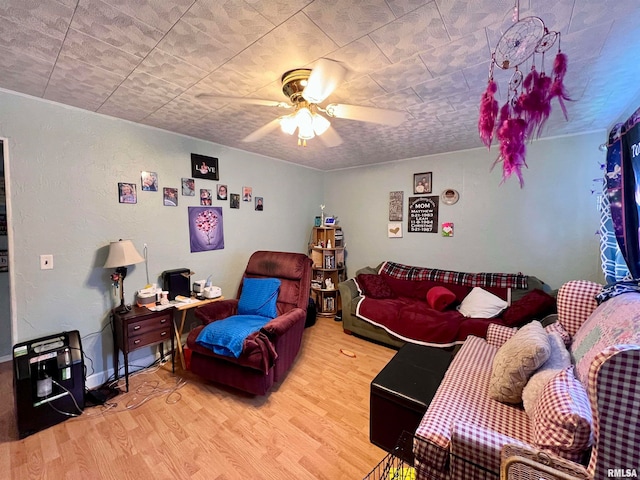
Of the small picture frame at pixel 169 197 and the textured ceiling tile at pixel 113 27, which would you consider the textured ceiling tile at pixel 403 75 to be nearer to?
the textured ceiling tile at pixel 113 27

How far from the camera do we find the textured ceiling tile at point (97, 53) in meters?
1.30

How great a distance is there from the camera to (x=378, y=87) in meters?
1.76

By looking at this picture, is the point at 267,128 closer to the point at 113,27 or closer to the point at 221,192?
the point at 113,27

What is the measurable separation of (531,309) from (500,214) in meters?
1.23

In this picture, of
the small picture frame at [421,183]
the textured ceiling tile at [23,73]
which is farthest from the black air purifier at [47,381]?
the small picture frame at [421,183]

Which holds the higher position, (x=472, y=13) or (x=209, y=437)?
(x=472, y=13)

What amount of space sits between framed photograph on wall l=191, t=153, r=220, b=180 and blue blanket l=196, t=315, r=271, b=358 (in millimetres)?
1626

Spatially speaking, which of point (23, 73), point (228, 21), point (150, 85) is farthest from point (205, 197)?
point (228, 21)

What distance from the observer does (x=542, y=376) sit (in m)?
1.25

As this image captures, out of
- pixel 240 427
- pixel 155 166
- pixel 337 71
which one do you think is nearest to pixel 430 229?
pixel 337 71

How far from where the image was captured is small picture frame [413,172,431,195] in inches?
143

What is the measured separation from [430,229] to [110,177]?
3.70m

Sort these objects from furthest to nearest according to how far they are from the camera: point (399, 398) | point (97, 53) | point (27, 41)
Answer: point (399, 398) < point (97, 53) < point (27, 41)

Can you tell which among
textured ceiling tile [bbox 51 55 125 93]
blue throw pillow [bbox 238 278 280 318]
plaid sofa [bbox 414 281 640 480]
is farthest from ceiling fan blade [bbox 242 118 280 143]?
plaid sofa [bbox 414 281 640 480]
